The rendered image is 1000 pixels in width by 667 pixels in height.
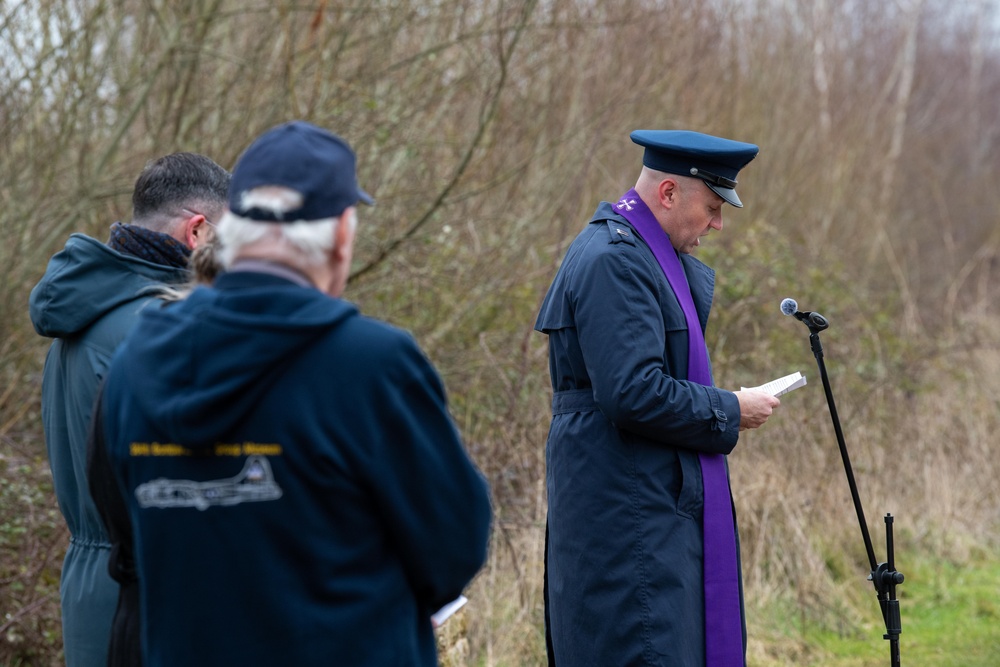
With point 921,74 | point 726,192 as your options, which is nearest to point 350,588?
point 726,192

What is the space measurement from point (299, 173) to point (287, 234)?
0.34ft

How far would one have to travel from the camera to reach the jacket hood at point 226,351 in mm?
1857

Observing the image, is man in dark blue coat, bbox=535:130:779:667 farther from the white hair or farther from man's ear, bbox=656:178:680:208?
the white hair

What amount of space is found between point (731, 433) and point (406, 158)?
17.3 ft

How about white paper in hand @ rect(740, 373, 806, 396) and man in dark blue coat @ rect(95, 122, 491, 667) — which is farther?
white paper in hand @ rect(740, 373, 806, 396)

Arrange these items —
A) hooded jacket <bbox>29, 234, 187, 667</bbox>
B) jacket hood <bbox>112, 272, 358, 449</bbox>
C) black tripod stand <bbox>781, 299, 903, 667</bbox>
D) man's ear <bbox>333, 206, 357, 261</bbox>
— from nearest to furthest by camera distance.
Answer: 1. jacket hood <bbox>112, 272, 358, 449</bbox>
2. man's ear <bbox>333, 206, 357, 261</bbox>
3. hooded jacket <bbox>29, 234, 187, 667</bbox>
4. black tripod stand <bbox>781, 299, 903, 667</bbox>

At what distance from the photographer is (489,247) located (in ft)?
28.6

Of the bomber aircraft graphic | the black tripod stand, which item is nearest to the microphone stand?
the black tripod stand

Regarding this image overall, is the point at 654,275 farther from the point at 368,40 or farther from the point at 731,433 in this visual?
the point at 368,40

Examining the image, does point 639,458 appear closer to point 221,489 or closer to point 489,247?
point 221,489

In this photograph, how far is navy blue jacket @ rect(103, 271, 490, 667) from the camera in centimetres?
188

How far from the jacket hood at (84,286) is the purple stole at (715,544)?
4.75ft

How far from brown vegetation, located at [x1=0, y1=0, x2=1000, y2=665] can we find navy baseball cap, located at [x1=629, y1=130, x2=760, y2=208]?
2.58m

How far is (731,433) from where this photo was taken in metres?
3.24
